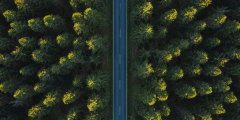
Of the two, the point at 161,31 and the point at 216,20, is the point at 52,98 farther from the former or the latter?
the point at 216,20

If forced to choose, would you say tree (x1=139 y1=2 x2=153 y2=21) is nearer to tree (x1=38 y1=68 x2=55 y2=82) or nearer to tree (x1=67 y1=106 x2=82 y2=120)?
tree (x1=38 y1=68 x2=55 y2=82)

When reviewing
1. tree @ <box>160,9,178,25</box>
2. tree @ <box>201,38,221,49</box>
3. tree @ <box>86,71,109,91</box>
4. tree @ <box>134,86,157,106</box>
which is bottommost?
tree @ <box>134,86,157,106</box>

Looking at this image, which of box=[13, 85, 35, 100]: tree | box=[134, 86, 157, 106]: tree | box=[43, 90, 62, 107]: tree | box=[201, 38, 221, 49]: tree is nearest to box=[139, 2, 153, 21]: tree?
box=[201, 38, 221, 49]: tree

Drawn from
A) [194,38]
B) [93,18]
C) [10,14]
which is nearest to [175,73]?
[194,38]

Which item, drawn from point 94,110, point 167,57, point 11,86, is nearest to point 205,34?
point 167,57

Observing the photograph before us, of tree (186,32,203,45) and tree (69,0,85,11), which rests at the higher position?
tree (69,0,85,11)

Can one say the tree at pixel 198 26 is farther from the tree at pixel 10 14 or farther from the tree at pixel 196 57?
the tree at pixel 10 14

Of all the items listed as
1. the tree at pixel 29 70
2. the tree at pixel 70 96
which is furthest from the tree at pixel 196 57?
the tree at pixel 29 70
